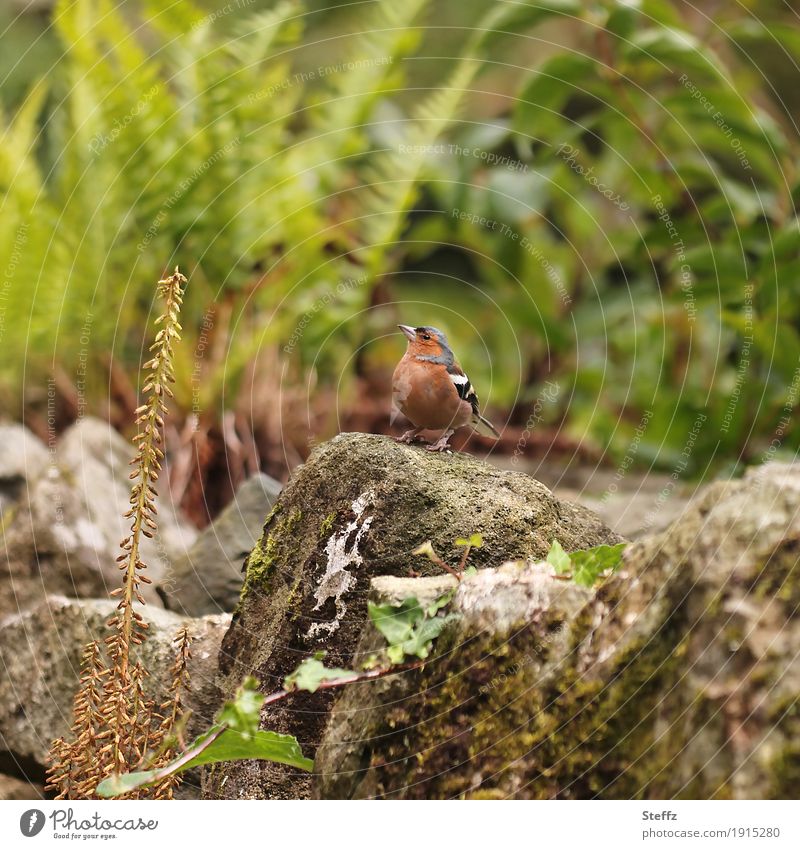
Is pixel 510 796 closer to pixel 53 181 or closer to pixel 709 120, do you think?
pixel 709 120

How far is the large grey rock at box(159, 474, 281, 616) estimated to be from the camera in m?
2.99

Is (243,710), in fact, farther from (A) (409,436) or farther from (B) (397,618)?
(A) (409,436)

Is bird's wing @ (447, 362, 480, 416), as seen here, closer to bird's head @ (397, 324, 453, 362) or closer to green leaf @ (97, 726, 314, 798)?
bird's head @ (397, 324, 453, 362)

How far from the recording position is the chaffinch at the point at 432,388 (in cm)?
227

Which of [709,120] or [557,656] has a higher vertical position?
[709,120]

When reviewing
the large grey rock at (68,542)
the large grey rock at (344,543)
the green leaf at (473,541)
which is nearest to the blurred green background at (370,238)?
the large grey rock at (68,542)

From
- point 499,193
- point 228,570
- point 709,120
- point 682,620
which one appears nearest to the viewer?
point 682,620

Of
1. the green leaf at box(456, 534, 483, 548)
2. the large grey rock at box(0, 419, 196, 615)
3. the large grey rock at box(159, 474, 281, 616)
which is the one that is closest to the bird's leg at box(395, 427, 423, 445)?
the green leaf at box(456, 534, 483, 548)

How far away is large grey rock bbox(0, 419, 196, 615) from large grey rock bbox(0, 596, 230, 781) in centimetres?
31

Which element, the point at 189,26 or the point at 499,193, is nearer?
the point at 499,193

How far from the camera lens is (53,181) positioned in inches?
211

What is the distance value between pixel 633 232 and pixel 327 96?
6.70 feet
